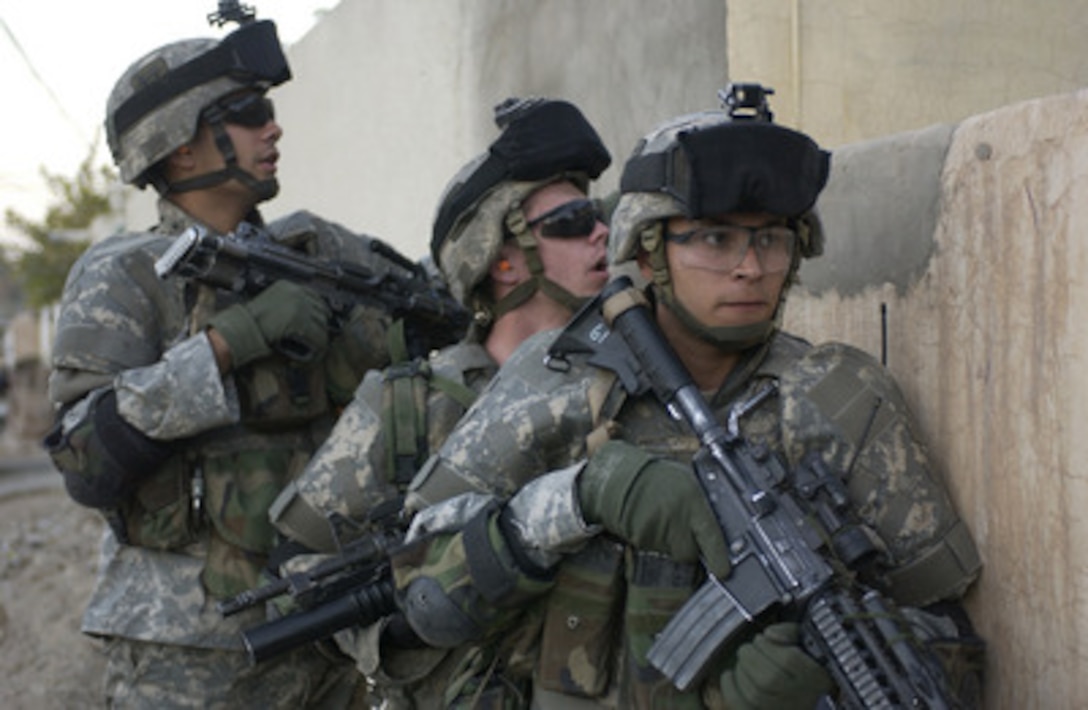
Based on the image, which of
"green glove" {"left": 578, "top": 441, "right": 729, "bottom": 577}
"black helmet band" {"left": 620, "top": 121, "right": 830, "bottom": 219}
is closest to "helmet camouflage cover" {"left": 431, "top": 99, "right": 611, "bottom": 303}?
"black helmet band" {"left": 620, "top": 121, "right": 830, "bottom": 219}

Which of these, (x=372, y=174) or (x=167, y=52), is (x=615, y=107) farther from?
(x=372, y=174)

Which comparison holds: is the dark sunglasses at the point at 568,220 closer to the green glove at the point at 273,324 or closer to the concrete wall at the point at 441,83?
the green glove at the point at 273,324

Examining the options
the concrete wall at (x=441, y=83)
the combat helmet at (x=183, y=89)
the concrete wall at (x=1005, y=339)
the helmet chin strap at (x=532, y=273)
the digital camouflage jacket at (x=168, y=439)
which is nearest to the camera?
the concrete wall at (x=1005, y=339)

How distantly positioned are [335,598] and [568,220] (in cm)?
97

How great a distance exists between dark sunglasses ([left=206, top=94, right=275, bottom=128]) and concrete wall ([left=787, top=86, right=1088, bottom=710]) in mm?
1704

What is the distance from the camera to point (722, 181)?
2.15 meters

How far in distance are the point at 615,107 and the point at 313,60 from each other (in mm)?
4134

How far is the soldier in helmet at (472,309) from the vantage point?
2809 mm

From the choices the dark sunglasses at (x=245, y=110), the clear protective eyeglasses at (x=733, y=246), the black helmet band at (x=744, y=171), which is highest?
the black helmet band at (x=744, y=171)

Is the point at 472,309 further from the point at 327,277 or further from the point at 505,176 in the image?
the point at 327,277

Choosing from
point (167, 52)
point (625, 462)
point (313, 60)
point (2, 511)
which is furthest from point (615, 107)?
point (2, 511)

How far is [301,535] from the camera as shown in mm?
2893

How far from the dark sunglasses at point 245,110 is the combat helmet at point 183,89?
1.1 inches

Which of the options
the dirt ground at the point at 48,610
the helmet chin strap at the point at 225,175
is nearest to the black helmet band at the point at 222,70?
the helmet chin strap at the point at 225,175
